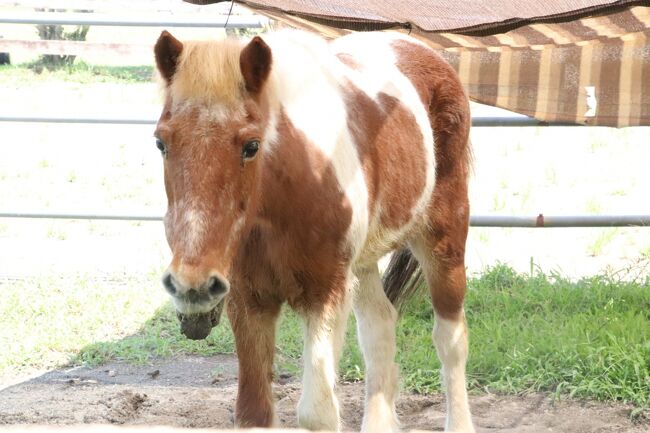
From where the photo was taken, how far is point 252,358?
3.04 meters

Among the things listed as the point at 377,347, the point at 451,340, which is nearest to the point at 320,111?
the point at 377,347

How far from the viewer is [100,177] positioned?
905cm

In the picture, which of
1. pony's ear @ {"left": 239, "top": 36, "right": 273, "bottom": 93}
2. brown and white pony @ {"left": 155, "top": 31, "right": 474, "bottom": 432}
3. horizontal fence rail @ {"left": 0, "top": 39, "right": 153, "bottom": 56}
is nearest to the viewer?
brown and white pony @ {"left": 155, "top": 31, "right": 474, "bottom": 432}

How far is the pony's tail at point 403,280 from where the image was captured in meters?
4.34

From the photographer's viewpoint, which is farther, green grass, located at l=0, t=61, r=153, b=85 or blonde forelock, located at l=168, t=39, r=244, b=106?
green grass, located at l=0, t=61, r=153, b=85

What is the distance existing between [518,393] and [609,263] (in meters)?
2.22

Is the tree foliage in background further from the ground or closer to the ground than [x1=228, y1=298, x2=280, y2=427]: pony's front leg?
closer to the ground

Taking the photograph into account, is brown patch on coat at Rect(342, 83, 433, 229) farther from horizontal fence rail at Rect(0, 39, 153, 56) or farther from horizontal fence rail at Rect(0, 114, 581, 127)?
horizontal fence rail at Rect(0, 39, 153, 56)

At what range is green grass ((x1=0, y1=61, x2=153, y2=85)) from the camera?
14102mm

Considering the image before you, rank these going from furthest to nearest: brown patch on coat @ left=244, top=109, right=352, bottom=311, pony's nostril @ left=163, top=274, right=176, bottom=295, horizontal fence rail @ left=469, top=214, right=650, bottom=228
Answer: horizontal fence rail @ left=469, top=214, right=650, bottom=228 < brown patch on coat @ left=244, top=109, right=352, bottom=311 < pony's nostril @ left=163, top=274, right=176, bottom=295

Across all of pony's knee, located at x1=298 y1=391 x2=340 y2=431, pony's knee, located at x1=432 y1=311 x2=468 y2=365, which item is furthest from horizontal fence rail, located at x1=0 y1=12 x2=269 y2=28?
pony's knee, located at x1=298 y1=391 x2=340 y2=431

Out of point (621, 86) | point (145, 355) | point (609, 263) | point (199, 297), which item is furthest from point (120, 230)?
point (199, 297)

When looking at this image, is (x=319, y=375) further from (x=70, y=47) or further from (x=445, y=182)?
(x=70, y=47)

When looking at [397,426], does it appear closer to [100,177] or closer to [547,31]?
[547,31]
